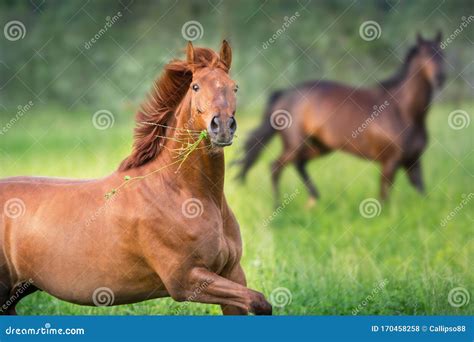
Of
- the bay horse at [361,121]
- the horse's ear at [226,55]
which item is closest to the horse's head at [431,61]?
the bay horse at [361,121]

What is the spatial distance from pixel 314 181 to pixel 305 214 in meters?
1.61

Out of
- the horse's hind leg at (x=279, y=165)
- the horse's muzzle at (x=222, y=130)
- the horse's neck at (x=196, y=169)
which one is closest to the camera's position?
the horse's muzzle at (x=222, y=130)

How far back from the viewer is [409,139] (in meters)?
9.78

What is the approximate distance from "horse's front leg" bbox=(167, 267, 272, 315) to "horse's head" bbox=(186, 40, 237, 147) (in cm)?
68

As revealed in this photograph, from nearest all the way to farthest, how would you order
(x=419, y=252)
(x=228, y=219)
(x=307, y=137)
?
(x=228, y=219), (x=419, y=252), (x=307, y=137)

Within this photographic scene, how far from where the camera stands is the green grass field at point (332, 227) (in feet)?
18.8

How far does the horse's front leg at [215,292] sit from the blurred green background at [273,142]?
3.15 ft

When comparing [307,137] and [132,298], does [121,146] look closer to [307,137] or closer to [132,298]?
[307,137]

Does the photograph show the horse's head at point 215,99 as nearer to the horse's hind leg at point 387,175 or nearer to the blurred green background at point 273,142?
the blurred green background at point 273,142

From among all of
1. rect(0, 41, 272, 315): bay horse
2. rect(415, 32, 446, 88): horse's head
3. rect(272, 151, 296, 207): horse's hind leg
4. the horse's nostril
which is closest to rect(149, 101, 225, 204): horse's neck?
rect(0, 41, 272, 315): bay horse

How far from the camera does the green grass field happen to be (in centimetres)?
574

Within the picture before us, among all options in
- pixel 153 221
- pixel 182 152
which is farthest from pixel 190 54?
pixel 153 221

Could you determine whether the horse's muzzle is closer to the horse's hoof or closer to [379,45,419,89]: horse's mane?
the horse's hoof

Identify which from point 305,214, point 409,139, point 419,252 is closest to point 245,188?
point 305,214
